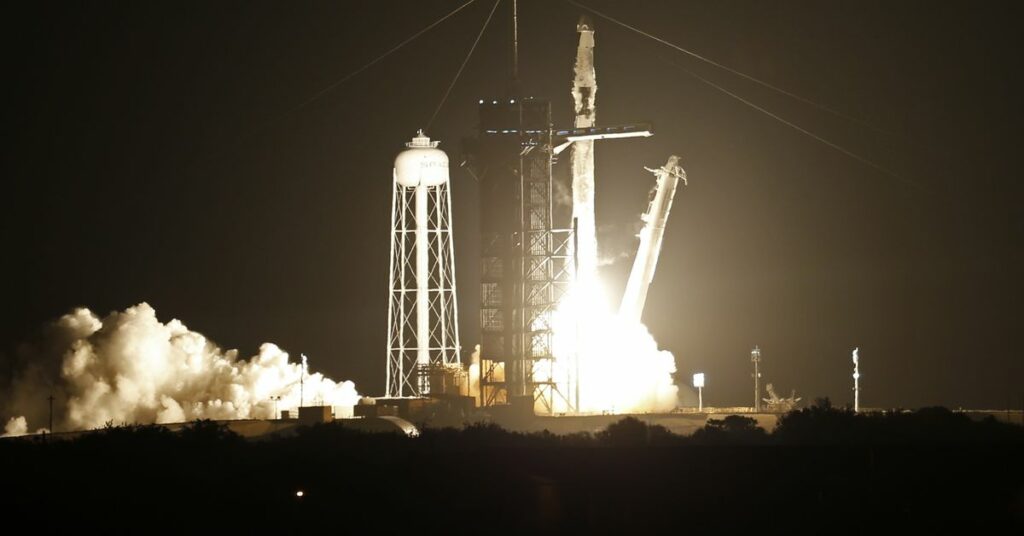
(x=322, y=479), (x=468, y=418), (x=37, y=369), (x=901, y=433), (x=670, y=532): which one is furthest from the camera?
(x=37, y=369)

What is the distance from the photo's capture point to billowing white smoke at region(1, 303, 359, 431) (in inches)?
3282

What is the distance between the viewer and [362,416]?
8100cm

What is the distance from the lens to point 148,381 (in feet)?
276

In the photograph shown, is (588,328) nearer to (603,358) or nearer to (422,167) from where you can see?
(603,358)

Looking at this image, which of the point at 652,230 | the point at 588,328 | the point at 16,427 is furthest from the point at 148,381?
the point at 652,230

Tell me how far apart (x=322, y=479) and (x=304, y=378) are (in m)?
24.2

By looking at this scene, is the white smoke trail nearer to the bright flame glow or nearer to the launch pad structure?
the launch pad structure

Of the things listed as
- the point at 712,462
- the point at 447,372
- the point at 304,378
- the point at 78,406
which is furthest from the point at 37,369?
the point at 712,462

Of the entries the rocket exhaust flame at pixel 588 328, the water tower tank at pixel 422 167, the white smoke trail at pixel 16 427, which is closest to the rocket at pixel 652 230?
the rocket exhaust flame at pixel 588 328

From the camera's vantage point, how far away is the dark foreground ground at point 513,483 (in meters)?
59.3

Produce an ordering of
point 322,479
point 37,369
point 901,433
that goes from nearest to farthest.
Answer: point 322,479 < point 901,433 < point 37,369

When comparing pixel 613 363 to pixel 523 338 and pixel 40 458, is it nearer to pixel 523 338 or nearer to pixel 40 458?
pixel 523 338

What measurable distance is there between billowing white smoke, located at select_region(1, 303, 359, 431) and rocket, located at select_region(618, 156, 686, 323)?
12707 mm

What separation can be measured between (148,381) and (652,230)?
837 inches
